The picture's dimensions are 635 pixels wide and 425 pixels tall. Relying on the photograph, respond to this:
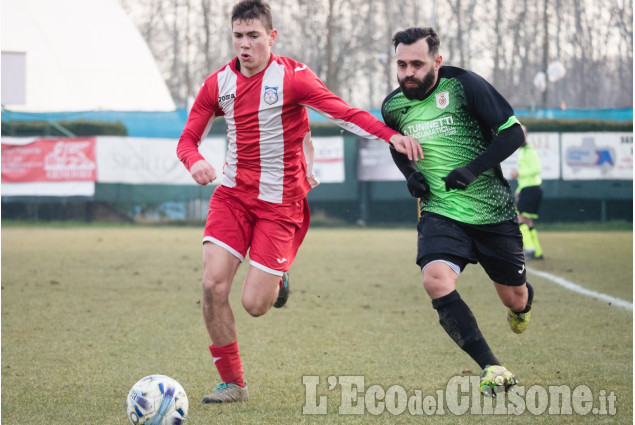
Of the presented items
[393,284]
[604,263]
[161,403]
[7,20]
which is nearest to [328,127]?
[604,263]

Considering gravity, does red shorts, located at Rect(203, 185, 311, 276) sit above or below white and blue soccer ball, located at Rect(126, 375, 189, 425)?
above

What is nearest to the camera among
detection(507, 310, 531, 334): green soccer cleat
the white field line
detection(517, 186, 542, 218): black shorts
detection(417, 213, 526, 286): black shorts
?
detection(417, 213, 526, 286): black shorts

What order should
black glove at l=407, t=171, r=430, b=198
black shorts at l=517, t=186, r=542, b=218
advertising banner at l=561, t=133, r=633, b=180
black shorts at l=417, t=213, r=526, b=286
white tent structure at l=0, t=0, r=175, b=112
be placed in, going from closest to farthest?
black shorts at l=417, t=213, r=526, b=286 → black glove at l=407, t=171, r=430, b=198 → black shorts at l=517, t=186, r=542, b=218 → advertising banner at l=561, t=133, r=633, b=180 → white tent structure at l=0, t=0, r=175, b=112

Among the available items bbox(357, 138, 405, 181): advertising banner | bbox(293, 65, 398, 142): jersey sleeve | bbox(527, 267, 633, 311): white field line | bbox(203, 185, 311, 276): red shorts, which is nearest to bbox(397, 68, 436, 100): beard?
bbox(293, 65, 398, 142): jersey sleeve

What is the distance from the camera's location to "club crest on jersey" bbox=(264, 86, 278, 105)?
17.6ft

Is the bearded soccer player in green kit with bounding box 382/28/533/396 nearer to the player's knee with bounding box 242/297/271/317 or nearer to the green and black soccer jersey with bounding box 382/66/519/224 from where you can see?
the green and black soccer jersey with bounding box 382/66/519/224

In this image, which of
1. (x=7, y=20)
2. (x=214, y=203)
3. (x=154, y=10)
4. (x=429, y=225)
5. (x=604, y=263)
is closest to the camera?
(x=429, y=225)

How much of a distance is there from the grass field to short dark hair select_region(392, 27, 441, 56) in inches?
83.1

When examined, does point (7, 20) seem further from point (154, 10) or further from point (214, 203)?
point (214, 203)

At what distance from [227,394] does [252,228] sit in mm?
1079

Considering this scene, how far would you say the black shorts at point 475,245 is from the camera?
4.98 m

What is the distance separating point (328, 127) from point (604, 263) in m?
11.8

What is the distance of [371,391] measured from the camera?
5355mm

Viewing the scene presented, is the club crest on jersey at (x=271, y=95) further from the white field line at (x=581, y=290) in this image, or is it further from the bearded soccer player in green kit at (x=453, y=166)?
the white field line at (x=581, y=290)
